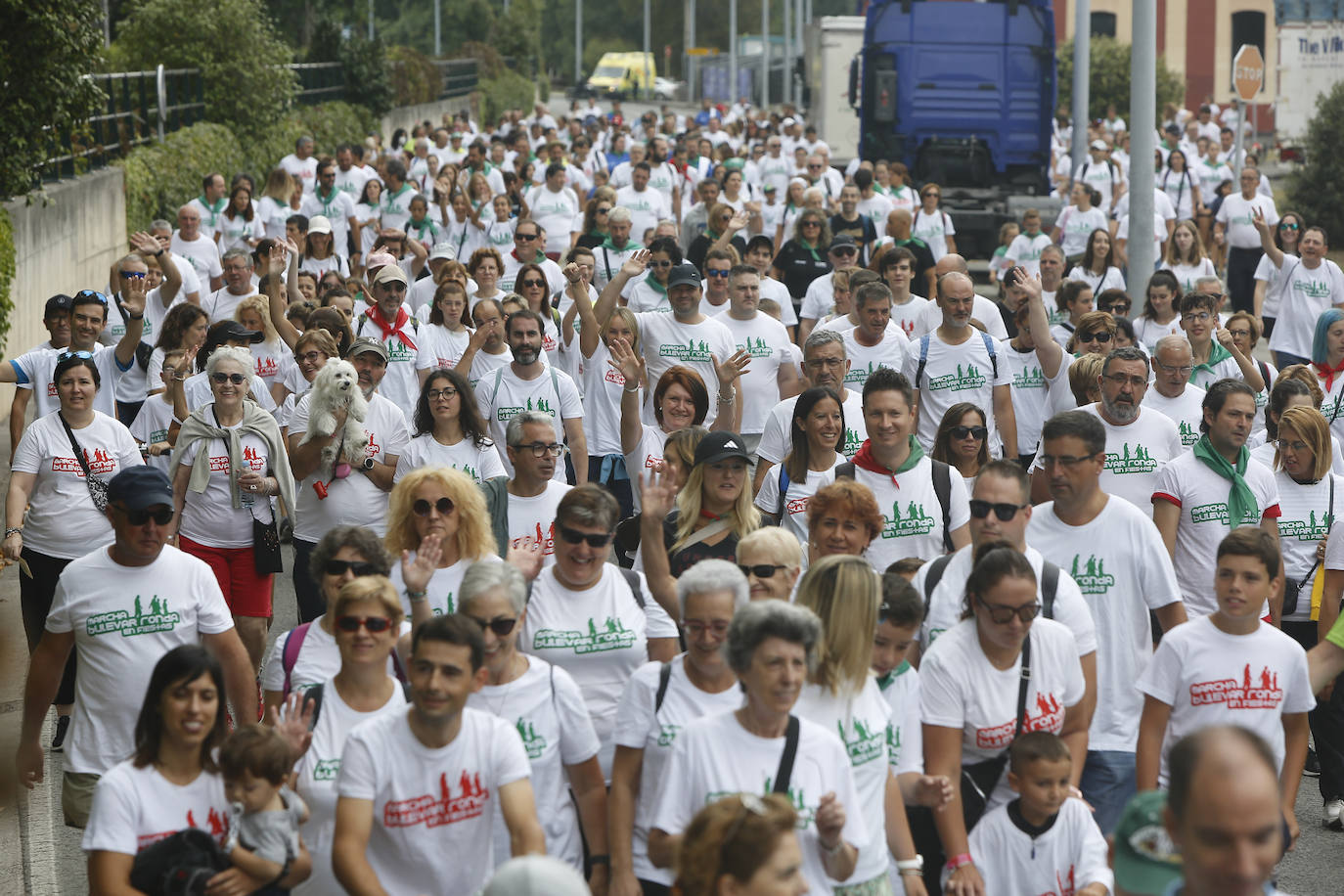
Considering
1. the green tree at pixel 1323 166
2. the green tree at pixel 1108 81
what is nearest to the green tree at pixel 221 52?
the green tree at pixel 1323 166

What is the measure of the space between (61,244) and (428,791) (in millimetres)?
14919

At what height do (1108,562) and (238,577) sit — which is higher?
(1108,562)

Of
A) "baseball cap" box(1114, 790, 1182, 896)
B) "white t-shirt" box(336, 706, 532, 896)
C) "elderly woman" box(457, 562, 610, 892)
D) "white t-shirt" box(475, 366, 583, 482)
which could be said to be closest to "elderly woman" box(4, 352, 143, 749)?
"white t-shirt" box(475, 366, 583, 482)

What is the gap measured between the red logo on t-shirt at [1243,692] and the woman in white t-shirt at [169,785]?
2831 mm

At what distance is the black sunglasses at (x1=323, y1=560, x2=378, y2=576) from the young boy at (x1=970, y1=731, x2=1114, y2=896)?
217 cm

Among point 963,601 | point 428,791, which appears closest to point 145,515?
point 428,791

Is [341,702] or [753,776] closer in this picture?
[753,776]

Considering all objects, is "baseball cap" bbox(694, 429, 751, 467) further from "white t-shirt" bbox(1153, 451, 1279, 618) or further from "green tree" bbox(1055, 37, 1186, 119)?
"green tree" bbox(1055, 37, 1186, 119)

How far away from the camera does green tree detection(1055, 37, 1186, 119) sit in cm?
4766

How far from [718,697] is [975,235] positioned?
2194 centimetres

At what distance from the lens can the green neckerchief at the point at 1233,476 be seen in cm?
743

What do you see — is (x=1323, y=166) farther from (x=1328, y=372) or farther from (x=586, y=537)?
(x=586, y=537)

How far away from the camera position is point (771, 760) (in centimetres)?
463

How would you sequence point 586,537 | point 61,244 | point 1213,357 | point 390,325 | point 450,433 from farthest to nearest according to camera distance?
point 61,244 → point 390,325 → point 1213,357 → point 450,433 → point 586,537
